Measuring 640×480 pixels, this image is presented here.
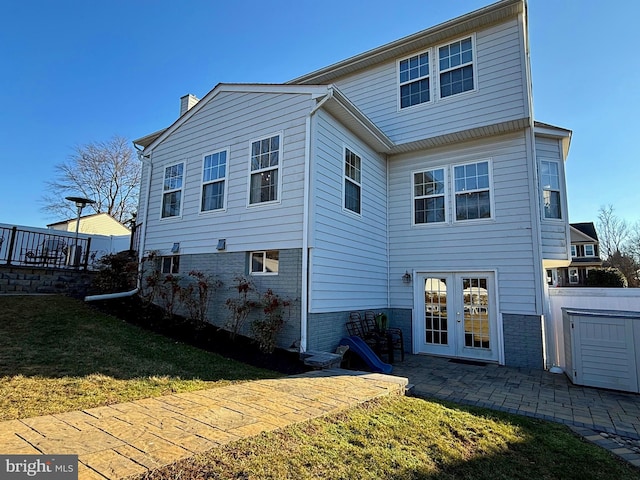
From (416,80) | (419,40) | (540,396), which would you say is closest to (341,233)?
(540,396)

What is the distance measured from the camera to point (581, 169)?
21453 millimetres

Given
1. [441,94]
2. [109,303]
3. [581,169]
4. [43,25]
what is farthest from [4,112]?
[581,169]

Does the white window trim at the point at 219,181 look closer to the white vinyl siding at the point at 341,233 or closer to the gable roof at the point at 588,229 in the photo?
the white vinyl siding at the point at 341,233

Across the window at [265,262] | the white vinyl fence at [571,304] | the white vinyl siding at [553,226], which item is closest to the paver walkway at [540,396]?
the white vinyl fence at [571,304]

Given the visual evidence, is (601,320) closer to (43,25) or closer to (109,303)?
(109,303)

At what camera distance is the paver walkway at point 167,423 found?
235 cm

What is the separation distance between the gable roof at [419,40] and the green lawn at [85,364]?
8.41 metres

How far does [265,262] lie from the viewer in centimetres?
718

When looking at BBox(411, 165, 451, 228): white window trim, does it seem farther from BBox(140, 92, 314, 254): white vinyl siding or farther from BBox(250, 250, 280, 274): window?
BBox(250, 250, 280, 274): window

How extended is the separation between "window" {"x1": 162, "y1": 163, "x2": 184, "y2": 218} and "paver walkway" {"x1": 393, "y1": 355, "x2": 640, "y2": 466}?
6.78m

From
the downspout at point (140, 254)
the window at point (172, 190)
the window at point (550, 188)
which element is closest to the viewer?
the window at point (550, 188)

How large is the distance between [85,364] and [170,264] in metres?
4.43

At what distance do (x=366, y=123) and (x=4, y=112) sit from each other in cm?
2084

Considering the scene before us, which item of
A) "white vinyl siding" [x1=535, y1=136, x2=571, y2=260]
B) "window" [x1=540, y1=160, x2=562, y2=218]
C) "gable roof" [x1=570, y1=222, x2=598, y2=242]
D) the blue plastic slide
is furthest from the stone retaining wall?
"gable roof" [x1=570, y1=222, x2=598, y2=242]
